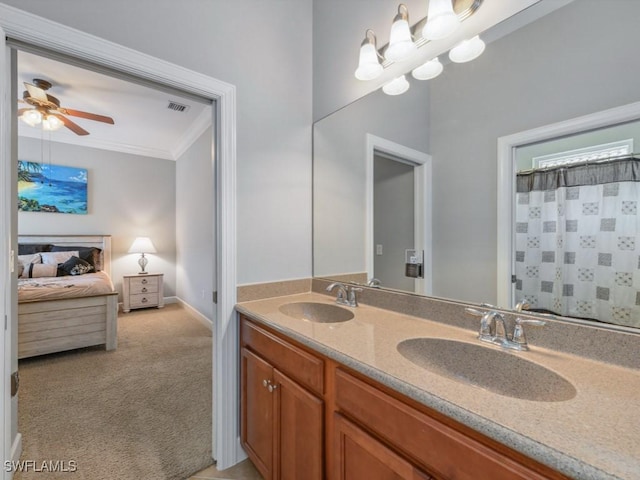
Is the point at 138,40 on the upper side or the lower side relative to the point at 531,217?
upper

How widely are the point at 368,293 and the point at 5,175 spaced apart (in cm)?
169

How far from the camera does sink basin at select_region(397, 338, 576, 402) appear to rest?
2.60ft

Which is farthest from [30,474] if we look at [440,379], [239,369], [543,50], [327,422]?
[543,50]

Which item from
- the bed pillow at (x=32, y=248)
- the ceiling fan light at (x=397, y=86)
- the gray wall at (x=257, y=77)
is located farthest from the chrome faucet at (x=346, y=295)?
the bed pillow at (x=32, y=248)

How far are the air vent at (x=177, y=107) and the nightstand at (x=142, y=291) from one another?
2.66 m

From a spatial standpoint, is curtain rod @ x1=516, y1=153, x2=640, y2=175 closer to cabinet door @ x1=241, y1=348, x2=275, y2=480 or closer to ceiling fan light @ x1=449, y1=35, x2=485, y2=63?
ceiling fan light @ x1=449, y1=35, x2=485, y2=63

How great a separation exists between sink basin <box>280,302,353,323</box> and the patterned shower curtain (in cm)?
85

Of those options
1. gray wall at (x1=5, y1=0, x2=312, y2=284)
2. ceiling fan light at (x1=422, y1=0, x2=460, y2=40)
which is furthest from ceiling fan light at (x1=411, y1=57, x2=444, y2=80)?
gray wall at (x1=5, y1=0, x2=312, y2=284)

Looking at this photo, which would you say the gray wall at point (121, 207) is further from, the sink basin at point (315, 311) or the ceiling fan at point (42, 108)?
the sink basin at point (315, 311)

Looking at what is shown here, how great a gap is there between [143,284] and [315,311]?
4.05 metres

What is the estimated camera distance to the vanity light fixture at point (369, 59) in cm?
147

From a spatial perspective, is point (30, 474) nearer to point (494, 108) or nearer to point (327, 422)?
point (327, 422)

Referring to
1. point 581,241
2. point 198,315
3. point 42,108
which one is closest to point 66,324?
point 198,315

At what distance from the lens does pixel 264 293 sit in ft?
5.61
